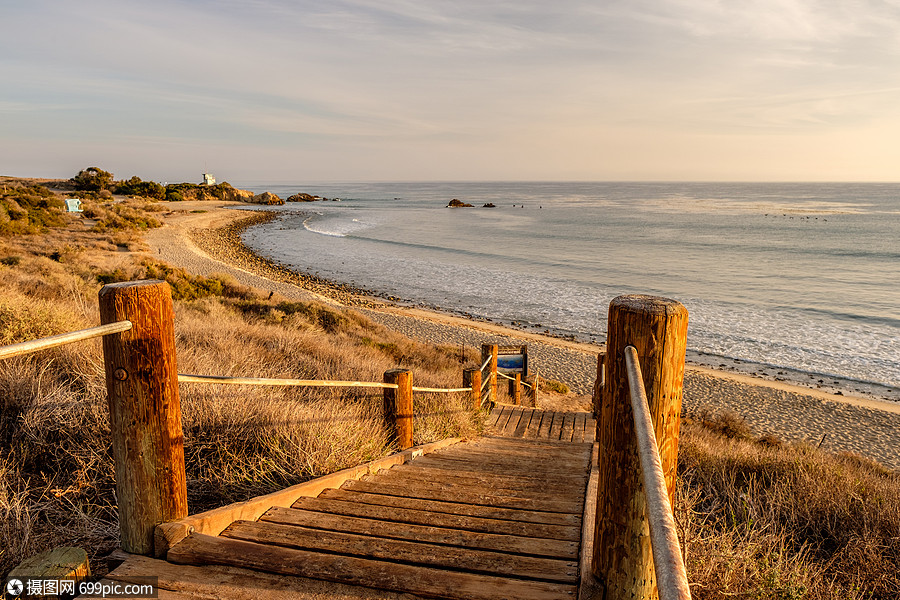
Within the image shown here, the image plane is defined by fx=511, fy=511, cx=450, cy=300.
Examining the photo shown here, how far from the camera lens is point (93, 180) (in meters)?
68.3

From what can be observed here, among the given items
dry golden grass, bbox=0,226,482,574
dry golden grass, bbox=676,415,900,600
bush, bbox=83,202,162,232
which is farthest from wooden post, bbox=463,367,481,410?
bush, bbox=83,202,162,232

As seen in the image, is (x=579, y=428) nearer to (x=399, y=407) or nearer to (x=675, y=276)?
(x=399, y=407)

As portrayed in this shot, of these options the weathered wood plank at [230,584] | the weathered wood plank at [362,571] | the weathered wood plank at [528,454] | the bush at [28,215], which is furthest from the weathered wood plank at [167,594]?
the bush at [28,215]

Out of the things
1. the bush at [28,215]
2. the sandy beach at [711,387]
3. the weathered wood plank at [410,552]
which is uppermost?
the bush at [28,215]

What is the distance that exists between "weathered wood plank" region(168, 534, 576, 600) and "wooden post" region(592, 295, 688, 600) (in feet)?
1.31

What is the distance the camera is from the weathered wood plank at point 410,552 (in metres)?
2.29

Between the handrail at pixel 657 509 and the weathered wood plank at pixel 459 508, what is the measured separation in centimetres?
168

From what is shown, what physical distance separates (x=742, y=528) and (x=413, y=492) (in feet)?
9.68

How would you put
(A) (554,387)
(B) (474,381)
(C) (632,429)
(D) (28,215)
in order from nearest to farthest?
(C) (632,429)
(B) (474,381)
(A) (554,387)
(D) (28,215)

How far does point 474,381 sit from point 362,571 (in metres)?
5.76

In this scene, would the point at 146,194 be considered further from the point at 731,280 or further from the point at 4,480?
the point at 4,480

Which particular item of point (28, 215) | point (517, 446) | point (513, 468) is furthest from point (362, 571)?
point (28, 215)

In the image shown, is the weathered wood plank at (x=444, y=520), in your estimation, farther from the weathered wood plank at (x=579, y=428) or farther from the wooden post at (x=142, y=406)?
the weathered wood plank at (x=579, y=428)

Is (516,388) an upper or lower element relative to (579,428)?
lower
